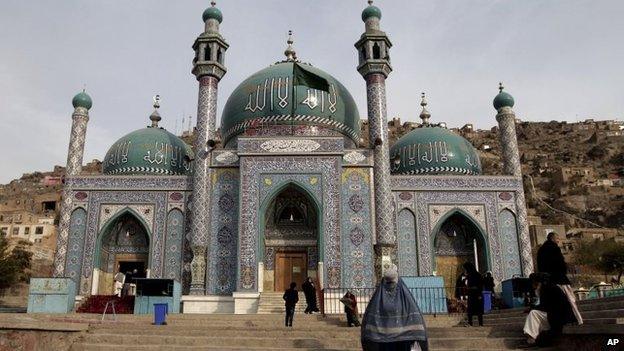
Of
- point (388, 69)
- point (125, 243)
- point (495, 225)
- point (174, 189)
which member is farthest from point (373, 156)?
point (125, 243)

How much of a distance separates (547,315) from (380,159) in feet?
37.2

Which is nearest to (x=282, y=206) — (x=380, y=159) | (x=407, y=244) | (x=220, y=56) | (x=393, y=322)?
(x=380, y=159)

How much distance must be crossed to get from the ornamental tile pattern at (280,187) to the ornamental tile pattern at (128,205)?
9.96 ft

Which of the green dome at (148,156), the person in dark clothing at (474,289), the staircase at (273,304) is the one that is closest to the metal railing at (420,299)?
the staircase at (273,304)

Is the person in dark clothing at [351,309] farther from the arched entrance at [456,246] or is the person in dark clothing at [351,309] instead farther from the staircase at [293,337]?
the arched entrance at [456,246]

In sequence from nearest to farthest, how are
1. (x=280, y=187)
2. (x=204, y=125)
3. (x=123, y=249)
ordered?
(x=280, y=187) → (x=204, y=125) → (x=123, y=249)

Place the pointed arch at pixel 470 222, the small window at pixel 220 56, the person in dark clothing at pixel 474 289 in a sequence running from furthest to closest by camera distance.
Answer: the small window at pixel 220 56
the pointed arch at pixel 470 222
the person in dark clothing at pixel 474 289

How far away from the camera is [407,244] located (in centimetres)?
1805

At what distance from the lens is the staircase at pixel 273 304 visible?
15.6 meters

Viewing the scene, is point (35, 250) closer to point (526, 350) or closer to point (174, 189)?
point (174, 189)

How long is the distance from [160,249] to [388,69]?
9.55 metres

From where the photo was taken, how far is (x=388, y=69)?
19.2 m

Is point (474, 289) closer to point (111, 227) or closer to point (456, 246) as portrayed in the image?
point (456, 246)

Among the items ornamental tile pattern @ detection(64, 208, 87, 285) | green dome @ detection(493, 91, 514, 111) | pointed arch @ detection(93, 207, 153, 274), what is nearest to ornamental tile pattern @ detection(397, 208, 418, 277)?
green dome @ detection(493, 91, 514, 111)
